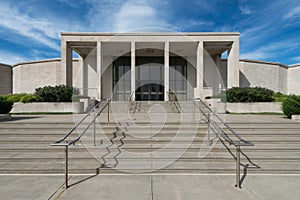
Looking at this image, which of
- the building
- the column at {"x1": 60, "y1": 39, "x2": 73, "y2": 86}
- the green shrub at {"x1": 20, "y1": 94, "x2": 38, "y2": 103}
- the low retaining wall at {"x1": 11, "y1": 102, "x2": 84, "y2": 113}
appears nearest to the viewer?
the low retaining wall at {"x1": 11, "y1": 102, "x2": 84, "y2": 113}

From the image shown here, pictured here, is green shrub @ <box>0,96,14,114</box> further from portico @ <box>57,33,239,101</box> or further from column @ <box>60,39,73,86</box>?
portico @ <box>57,33,239,101</box>

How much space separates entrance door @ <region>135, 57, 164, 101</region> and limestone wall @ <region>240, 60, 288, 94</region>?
9.58 meters

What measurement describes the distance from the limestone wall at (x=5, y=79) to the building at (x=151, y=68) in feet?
3.11

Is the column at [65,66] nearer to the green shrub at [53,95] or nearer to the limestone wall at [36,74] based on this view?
the green shrub at [53,95]

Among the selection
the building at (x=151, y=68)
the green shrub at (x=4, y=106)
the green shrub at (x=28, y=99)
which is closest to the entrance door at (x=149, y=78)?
the building at (x=151, y=68)

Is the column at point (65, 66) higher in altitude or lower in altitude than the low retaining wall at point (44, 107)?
higher

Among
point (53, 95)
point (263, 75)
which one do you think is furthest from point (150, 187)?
point (263, 75)

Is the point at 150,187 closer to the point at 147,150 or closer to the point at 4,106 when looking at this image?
the point at 147,150

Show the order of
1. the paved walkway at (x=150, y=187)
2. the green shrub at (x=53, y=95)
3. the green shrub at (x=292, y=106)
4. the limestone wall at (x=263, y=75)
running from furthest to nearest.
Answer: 1. the limestone wall at (x=263, y=75)
2. the green shrub at (x=53, y=95)
3. the green shrub at (x=292, y=106)
4. the paved walkway at (x=150, y=187)

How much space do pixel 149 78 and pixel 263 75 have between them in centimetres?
1394

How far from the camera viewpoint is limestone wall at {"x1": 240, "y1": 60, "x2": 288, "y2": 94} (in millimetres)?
21688

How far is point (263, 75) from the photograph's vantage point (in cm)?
2225

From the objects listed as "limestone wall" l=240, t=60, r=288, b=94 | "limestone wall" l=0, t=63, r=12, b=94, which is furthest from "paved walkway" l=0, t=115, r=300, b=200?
"limestone wall" l=0, t=63, r=12, b=94

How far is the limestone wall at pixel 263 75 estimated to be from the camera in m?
21.7
